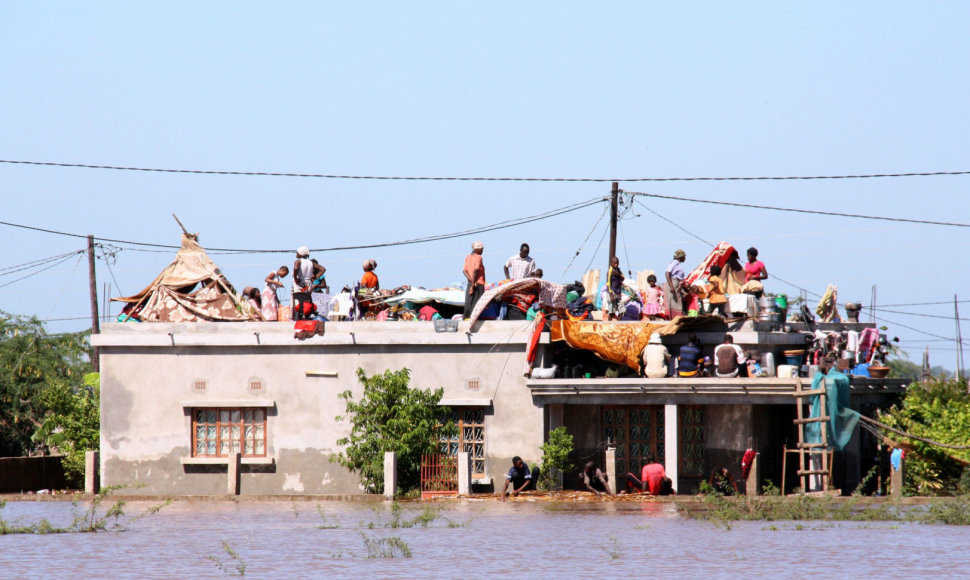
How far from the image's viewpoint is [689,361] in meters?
27.4

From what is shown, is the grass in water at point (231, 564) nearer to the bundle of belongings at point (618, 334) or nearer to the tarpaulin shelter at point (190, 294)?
the bundle of belongings at point (618, 334)

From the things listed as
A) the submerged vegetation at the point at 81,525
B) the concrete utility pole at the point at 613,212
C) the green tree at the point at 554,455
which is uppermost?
the concrete utility pole at the point at 613,212

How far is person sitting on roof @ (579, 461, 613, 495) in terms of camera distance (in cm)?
2712

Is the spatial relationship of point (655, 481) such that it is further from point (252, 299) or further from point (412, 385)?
point (252, 299)

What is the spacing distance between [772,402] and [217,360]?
11400mm

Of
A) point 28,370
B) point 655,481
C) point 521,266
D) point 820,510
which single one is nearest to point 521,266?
point 521,266

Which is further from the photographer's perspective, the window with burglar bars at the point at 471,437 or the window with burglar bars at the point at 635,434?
the window with burglar bars at the point at 471,437

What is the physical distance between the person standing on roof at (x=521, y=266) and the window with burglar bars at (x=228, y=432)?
5926 mm

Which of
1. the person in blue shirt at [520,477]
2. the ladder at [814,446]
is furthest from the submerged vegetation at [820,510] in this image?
the person in blue shirt at [520,477]

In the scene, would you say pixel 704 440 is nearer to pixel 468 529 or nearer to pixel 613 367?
pixel 613 367

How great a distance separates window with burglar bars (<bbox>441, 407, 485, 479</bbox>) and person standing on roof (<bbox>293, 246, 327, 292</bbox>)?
13.6 feet

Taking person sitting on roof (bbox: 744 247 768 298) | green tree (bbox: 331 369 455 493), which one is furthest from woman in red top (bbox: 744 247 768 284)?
green tree (bbox: 331 369 455 493)

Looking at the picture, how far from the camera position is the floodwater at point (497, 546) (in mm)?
17297

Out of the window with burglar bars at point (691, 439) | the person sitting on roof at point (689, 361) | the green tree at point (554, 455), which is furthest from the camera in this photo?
the window with burglar bars at point (691, 439)
